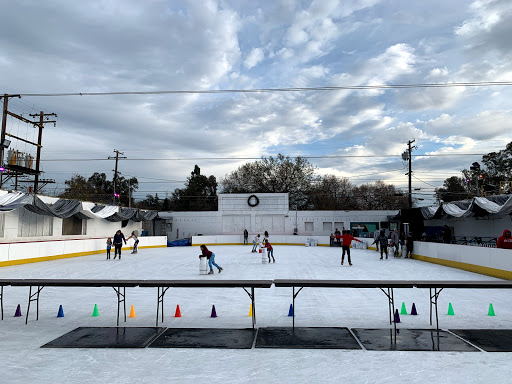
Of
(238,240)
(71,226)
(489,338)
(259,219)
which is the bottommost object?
(238,240)

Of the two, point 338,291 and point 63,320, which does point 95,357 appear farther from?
point 338,291

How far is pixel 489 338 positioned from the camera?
587cm

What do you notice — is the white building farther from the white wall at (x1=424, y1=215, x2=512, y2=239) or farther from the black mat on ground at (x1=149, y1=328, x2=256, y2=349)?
the black mat on ground at (x1=149, y1=328, x2=256, y2=349)

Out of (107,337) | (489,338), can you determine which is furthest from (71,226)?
(489,338)

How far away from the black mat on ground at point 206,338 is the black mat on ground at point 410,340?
1.93 m

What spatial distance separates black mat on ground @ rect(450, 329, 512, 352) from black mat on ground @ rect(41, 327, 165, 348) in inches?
207

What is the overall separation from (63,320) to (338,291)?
7227 millimetres

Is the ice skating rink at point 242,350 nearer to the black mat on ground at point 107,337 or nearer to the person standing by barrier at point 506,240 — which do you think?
the black mat on ground at point 107,337

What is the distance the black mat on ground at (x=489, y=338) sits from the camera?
536cm

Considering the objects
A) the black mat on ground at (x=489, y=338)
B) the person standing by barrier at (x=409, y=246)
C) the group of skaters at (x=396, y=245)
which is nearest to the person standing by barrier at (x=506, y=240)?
the black mat on ground at (x=489, y=338)

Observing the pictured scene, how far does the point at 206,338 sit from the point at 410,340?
11.0 ft

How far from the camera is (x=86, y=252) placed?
25.4 metres

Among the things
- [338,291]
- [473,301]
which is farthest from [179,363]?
[473,301]

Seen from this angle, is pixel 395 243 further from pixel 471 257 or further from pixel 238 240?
pixel 238 240
